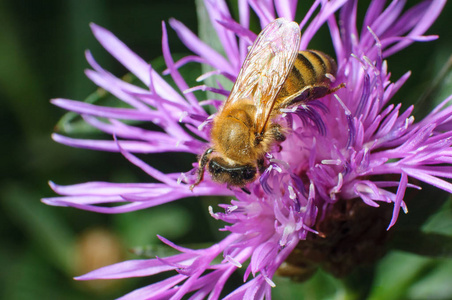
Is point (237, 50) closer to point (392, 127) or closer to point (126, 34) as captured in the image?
point (392, 127)

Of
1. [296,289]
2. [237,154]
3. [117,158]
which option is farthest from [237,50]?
[117,158]

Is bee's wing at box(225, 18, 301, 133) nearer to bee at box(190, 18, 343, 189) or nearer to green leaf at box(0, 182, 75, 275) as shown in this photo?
bee at box(190, 18, 343, 189)

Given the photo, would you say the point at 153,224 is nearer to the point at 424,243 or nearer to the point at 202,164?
the point at 202,164

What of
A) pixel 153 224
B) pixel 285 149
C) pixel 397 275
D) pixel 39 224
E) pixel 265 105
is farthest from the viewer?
pixel 39 224

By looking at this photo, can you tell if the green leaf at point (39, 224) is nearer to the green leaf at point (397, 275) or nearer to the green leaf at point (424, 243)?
the green leaf at point (397, 275)

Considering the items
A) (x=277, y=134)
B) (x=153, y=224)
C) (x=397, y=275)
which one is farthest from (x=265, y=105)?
(x=153, y=224)

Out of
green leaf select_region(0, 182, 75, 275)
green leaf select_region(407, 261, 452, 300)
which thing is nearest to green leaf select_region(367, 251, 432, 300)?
green leaf select_region(407, 261, 452, 300)
